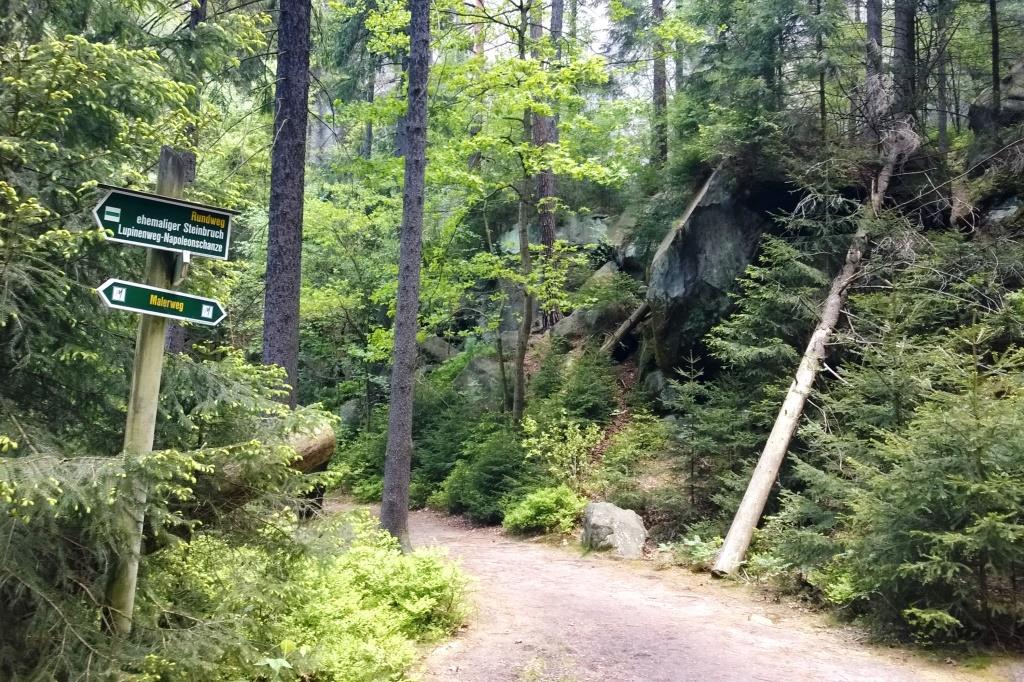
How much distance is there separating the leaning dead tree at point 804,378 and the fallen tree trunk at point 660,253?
9.39 ft

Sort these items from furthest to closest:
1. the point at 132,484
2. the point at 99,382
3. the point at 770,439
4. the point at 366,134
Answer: the point at 366,134
the point at 770,439
the point at 99,382
the point at 132,484

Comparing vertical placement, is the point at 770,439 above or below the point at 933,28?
below

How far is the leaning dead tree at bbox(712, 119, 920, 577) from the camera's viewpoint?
30.8 ft

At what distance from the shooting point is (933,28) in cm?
1272

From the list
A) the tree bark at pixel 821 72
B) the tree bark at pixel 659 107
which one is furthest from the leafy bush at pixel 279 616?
the tree bark at pixel 659 107

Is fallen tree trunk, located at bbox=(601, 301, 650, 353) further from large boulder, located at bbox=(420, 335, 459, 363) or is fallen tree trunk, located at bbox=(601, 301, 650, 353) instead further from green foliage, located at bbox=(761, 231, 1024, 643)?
green foliage, located at bbox=(761, 231, 1024, 643)

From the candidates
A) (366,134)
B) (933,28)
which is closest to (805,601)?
(933,28)

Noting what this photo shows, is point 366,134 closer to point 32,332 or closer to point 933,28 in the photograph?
point 933,28

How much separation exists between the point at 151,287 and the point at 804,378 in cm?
912

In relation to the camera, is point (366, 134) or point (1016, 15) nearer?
point (1016, 15)

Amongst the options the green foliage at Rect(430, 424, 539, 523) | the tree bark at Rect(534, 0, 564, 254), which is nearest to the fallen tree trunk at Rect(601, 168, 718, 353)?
the tree bark at Rect(534, 0, 564, 254)

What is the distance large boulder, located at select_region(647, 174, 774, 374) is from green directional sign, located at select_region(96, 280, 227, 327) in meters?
10.5

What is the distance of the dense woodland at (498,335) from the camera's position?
411cm

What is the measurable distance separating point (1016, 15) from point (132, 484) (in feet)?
54.6
